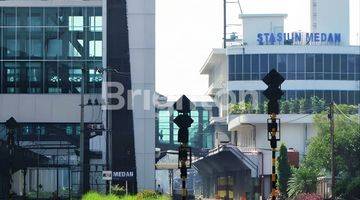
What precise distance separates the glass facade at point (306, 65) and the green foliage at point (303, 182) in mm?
29703

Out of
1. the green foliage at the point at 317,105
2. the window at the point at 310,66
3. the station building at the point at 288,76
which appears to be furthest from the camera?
the window at the point at 310,66

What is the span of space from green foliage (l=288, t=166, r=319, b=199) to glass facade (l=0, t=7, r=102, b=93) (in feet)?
81.2

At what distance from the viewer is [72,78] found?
282 feet

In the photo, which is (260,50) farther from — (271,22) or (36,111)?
(36,111)

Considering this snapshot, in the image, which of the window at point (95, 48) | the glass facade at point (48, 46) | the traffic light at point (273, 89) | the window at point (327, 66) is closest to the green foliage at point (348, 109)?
the window at point (327, 66)

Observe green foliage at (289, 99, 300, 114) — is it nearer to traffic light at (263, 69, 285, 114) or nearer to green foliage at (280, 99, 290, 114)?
green foliage at (280, 99, 290, 114)

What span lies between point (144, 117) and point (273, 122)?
5133 centimetres

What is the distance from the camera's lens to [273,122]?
30062 millimetres

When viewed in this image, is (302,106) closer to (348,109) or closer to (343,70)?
(343,70)

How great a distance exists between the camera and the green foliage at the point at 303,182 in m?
66.6

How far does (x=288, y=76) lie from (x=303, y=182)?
30.9 meters

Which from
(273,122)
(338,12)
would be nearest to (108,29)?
(338,12)

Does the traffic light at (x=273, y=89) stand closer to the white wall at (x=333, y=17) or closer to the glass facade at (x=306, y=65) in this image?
the glass facade at (x=306, y=65)

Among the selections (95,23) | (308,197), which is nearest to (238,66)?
(95,23)
